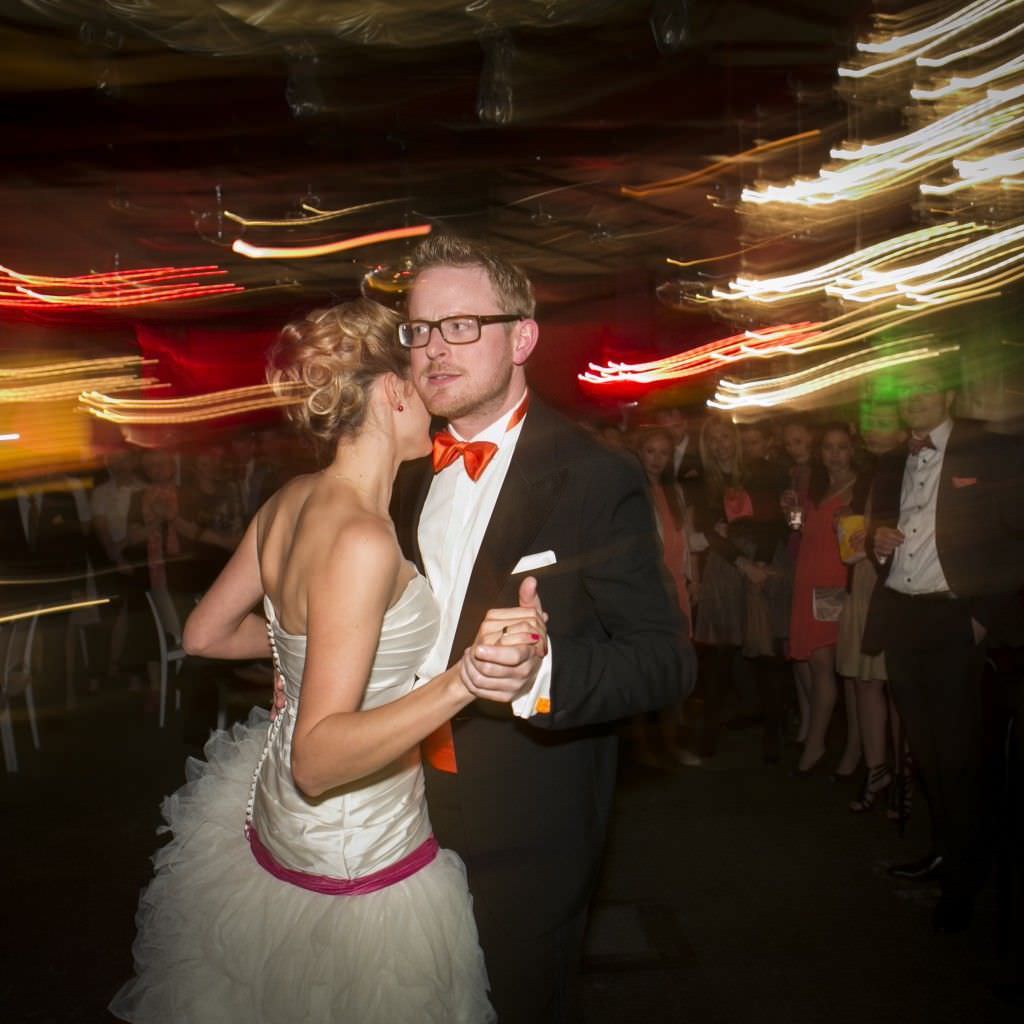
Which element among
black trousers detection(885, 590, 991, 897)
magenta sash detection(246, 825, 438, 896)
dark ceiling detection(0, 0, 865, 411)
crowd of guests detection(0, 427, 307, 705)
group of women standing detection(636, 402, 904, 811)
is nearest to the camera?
magenta sash detection(246, 825, 438, 896)

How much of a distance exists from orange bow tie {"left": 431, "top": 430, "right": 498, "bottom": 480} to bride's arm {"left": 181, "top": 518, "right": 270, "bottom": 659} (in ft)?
1.49

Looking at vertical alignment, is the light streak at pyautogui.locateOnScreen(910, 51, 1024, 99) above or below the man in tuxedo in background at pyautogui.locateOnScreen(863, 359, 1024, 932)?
above

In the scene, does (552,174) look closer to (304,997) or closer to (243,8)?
(243,8)

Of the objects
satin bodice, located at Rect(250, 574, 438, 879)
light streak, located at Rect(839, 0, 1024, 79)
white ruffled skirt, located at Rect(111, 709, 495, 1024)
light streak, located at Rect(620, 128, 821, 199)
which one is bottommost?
white ruffled skirt, located at Rect(111, 709, 495, 1024)

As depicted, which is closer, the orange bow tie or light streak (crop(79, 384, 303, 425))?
the orange bow tie

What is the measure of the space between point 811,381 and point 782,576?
5379mm

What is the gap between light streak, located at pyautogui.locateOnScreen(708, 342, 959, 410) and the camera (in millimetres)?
8834

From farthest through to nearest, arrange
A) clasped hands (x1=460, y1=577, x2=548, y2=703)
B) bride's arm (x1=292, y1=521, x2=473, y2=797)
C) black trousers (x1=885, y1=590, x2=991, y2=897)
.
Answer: black trousers (x1=885, y1=590, x2=991, y2=897) < bride's arm (x1=292, y1=521, x2=473, y2=797) < clasped hands (x1=460, y1=577, x2=548, y2=703)

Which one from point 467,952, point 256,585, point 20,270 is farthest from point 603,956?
point 20,270

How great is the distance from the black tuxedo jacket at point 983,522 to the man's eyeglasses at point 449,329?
8.36 ft

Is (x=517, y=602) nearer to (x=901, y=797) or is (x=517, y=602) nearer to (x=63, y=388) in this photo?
(x=901, y=797)

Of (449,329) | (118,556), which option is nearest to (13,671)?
(118,556)

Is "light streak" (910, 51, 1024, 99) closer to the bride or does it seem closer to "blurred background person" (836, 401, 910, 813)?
"blurred background person" (836, 401, 910, 813)

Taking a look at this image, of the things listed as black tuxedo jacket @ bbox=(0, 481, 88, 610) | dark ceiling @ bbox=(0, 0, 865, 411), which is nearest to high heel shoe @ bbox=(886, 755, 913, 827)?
dark ceiling @ bbox=(0, 0, 865, 411)
